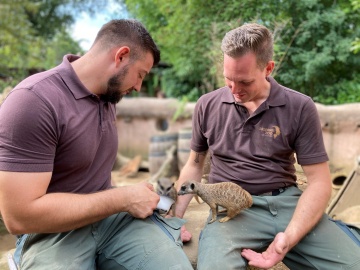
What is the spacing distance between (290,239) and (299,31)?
4.83 metres

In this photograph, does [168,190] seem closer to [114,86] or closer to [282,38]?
[114,86]

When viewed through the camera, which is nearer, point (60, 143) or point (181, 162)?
point (60, 143)

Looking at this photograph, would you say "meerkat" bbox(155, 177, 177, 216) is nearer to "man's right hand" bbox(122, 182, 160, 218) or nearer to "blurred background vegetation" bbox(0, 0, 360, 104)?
"man's right hand" bbox(122, 182, 160, 218)

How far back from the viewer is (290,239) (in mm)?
2150

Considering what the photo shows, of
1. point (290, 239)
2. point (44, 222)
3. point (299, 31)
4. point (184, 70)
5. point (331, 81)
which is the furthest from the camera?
point (184, 70)

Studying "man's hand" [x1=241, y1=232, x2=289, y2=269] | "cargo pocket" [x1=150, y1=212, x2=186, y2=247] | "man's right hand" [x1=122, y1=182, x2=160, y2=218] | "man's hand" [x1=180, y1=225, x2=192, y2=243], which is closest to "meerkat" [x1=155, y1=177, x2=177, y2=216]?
"man's hand" [x1=180, y1=225, x2=192, y2=243]

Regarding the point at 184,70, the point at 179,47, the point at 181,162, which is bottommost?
the point at 181,162

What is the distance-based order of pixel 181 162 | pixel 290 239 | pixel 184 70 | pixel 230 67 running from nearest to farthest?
pixel 290 239 → pixel 230 67 → pixel 181 162 → pixel 184 70

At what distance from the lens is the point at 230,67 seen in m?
2.34

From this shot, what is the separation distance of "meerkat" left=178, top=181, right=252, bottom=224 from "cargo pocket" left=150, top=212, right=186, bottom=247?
0.77 feet

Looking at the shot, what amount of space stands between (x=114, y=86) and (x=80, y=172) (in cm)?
53

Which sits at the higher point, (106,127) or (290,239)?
(106,127)

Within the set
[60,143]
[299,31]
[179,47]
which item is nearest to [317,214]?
[60,143]

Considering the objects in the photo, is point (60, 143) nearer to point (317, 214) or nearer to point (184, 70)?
point (317, 214)
